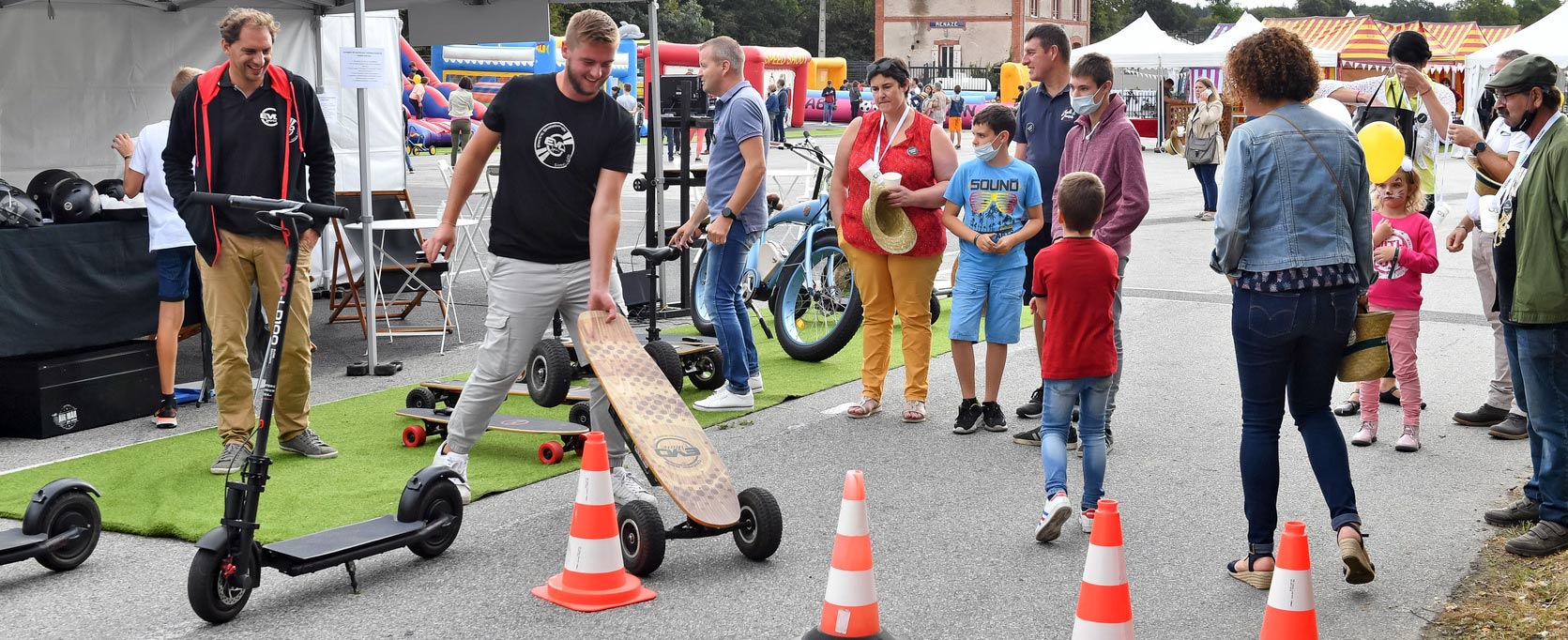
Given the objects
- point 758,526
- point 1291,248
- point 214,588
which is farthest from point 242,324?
point 1291,248

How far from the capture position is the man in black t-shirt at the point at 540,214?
5.21 metres

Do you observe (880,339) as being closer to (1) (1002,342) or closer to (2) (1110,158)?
(1) (1002,342)

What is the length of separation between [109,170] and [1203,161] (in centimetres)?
1432

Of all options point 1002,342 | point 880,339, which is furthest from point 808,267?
point 1002,342

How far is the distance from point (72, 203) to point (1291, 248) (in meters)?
6.58

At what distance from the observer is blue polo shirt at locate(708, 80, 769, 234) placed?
291 inches

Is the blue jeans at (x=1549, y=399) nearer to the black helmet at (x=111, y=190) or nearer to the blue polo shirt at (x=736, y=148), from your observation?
the blue polo shirt at (x=736, y=148)

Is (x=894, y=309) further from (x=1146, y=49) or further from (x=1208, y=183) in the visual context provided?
(x=1146, y=49)

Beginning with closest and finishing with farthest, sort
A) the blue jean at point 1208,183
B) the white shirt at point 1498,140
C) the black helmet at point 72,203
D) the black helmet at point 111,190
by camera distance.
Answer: the white shirt at point 1498,140
the black helmet at point 72,203
the black helmet at point 111,190
the blue jean at point 1208,183

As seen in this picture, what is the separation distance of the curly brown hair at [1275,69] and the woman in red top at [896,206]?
2.69 m

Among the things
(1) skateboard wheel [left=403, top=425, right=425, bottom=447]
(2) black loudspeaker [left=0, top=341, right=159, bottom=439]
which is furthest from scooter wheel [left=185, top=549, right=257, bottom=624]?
A: (2) black loudspeaker [left=0, top=341, right=159, bottom=439]

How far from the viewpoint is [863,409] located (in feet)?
24.4

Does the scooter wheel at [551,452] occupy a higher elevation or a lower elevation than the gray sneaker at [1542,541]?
higher

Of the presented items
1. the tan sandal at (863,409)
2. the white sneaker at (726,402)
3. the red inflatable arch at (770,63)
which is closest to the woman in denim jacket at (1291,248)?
the tan sandal at (863,409)
